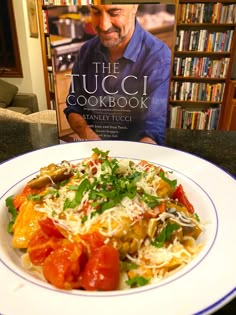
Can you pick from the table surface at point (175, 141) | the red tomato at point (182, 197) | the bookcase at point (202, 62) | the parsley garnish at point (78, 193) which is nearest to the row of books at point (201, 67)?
the bookcase at point (202, 62)

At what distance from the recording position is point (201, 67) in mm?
4195

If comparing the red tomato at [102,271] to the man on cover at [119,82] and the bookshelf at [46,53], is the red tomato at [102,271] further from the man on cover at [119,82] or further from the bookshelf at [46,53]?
the bookshelf at [46,53]

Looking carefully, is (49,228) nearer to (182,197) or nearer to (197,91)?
(182,197)

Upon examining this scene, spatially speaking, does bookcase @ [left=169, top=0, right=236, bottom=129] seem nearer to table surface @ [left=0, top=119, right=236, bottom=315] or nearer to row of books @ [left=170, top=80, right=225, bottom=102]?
row of books @ [left=170, top=80, right=225, bottom=102]

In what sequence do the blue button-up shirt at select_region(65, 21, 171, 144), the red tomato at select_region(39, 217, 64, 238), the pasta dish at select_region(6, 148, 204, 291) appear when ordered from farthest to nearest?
A: the blue button-up shirt at select_region(65, 21, 171, 144)
the red tomato at select_region(39, 217, 64, 238)
the pasta dish at select_region(6, 148, 204, 291)

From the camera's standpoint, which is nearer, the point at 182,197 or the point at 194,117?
the point at 182,197

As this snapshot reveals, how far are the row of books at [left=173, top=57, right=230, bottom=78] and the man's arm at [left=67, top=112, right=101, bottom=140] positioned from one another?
11.2ft

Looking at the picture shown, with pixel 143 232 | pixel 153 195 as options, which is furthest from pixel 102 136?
pixel 143 232

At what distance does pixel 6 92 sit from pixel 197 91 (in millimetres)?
3095

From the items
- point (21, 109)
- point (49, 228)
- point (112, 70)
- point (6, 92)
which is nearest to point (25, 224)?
point (49, 228)

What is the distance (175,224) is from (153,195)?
0.35 ft

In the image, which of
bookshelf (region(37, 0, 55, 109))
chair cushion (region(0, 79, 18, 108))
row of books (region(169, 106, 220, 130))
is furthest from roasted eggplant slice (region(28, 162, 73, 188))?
chair cushion (region(0, 79, 18, 108))

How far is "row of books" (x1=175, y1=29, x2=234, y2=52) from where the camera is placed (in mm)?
3959

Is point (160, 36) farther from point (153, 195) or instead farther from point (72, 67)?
point (153, 195)
